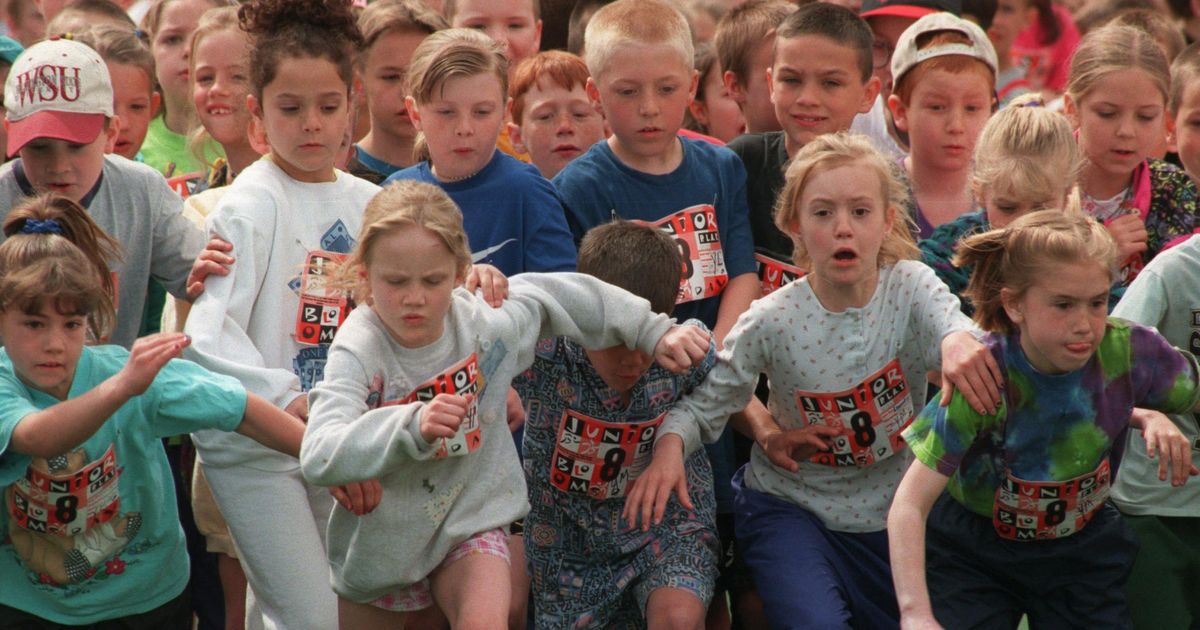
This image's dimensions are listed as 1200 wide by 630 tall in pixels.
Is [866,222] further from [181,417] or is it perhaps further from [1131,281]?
[181,417]

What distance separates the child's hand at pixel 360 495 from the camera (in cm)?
383

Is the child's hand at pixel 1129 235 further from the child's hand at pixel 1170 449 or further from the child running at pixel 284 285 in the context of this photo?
the child running at pixel 284 285

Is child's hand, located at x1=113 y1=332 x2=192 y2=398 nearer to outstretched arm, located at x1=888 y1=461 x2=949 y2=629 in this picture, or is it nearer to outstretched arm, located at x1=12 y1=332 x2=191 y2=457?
outstretched arm, located at x1=12 y1=332 x2=191 y2=457

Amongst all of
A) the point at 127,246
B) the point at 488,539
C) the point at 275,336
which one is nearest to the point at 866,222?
the point at 488,539

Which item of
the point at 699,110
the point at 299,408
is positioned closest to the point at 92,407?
the point at 299,408

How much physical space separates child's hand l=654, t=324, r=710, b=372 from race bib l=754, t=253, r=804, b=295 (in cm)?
96

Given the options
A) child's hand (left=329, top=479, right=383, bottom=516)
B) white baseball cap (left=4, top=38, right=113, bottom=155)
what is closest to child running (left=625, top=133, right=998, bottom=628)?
child's hand (left=329, top=479, right=383, bottom=516)

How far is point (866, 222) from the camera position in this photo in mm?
4402

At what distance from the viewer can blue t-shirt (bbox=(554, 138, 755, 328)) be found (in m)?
5.02

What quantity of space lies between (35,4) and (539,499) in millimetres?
5541

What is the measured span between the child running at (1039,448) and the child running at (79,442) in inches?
69.6

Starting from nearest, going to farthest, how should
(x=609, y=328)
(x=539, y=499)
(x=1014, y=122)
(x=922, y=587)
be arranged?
(x=922, y=587) → (x=609, y=328) → (x=539, y=499) → (x=1014, y=122)

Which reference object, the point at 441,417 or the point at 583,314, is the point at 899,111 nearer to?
the point at 583,314

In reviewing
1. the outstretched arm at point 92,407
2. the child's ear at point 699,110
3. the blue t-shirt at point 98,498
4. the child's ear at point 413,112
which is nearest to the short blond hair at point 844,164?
the child's ear at point 413,112
